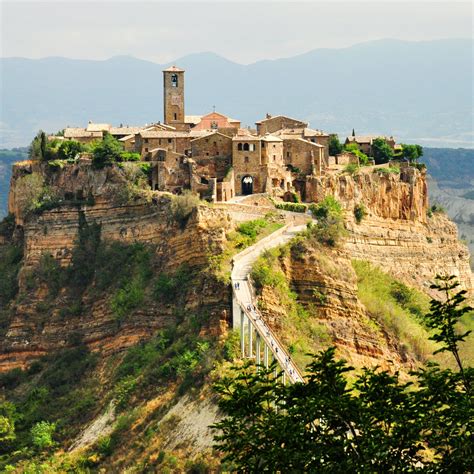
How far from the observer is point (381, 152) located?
8188 centimetres

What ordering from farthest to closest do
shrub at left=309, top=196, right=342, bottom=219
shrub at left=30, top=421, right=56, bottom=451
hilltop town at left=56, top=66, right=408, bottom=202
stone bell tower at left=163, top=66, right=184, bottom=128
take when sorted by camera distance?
stone bell tower at left=163, top=66, right=184, bottom=128 < hilltop town at left=56, top=66, right=408, bottom=202 < shrub at left=309, top=196, right=342, bottom=219 < shrub at left=30, top=421, right=56, bottom=451

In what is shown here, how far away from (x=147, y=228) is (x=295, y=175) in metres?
9.87

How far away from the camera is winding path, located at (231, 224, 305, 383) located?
5509cm

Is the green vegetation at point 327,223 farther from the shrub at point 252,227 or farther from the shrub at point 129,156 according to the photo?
the shrub at point 129,156

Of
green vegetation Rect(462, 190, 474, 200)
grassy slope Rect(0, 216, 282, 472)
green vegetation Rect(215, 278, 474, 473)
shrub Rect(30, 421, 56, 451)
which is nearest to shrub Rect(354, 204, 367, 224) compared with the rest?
grassy slope Rect(0, 216, 282, 472)

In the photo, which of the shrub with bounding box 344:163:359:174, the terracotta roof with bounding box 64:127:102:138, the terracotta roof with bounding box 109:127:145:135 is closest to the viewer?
the shrub with bounding box 344:163:359:174

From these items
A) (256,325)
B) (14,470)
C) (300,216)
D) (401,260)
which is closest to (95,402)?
(14,470)

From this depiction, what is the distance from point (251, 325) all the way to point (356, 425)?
2559 centimetres

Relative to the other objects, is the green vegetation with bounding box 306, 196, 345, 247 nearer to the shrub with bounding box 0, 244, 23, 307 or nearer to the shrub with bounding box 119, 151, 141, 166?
the shrub with bounding box 119, 151, 141, 166

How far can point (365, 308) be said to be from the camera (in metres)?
63.9

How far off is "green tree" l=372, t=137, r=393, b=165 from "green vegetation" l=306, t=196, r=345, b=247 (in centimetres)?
1006

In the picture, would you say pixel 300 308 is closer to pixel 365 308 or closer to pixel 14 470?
pixel 365 308

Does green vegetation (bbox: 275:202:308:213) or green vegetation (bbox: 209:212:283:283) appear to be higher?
green vegetation (bbox: 275:202:308:213)

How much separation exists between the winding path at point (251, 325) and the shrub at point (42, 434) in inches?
410
